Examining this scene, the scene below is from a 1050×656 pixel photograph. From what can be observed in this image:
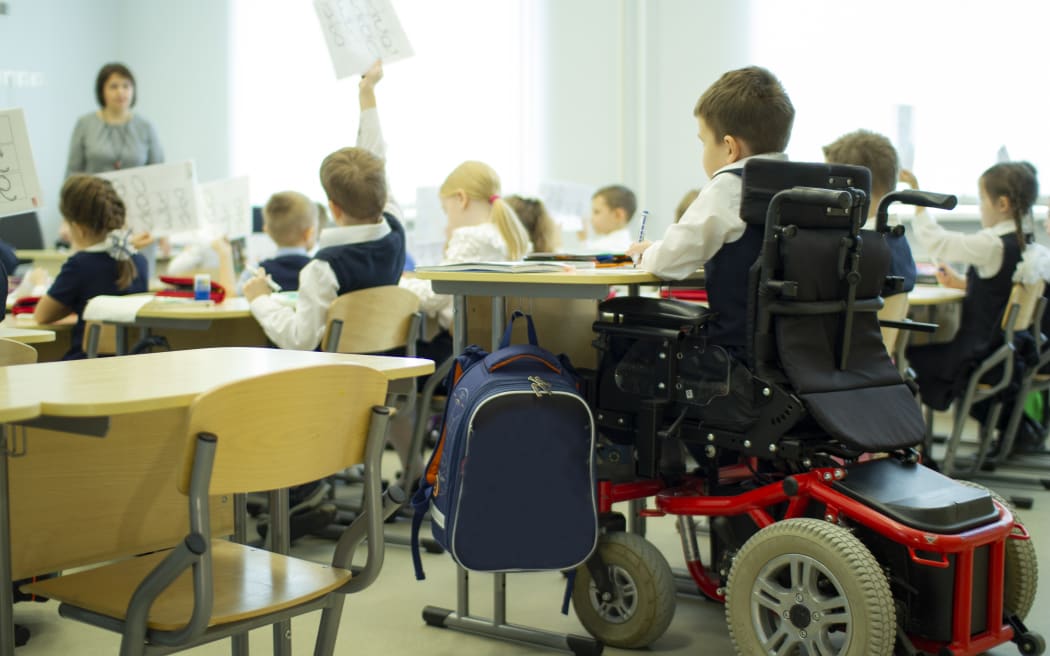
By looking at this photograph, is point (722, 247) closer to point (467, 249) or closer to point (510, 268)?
point (510, 268)

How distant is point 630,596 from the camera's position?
2262mm

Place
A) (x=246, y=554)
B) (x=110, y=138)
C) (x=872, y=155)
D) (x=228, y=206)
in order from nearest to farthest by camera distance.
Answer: (x=246, y=554) < (x=872, y=155) < (x=228, y=206) < (x=110, y=138)

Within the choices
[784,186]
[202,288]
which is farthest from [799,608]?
[202,288]

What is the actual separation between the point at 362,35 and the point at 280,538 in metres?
1.94

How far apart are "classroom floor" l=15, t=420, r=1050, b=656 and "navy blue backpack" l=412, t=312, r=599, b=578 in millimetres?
286

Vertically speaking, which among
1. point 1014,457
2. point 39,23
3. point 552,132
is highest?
point 39,23

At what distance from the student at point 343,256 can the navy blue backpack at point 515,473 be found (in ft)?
3.01

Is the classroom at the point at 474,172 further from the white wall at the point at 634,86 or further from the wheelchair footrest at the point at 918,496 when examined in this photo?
the wheelchair footrest at the point at 918,496

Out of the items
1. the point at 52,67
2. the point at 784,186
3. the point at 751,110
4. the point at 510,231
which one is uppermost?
the point at 52,67

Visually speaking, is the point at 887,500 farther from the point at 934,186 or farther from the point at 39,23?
the point at 39,23

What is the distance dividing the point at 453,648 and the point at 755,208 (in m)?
1.11

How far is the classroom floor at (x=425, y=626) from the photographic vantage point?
2.30 metres

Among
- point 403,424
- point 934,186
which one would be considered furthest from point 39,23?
point 934,186

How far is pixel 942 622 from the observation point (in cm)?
196
